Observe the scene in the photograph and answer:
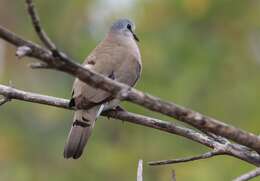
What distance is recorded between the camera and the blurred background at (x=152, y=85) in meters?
8.74

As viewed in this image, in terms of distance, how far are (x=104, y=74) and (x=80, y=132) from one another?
0.46m

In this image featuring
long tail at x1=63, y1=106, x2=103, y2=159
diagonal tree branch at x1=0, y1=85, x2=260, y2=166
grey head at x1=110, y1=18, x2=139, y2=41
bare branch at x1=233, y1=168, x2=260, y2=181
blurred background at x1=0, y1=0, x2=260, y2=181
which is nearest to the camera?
bare branch at x1=233, y1=168, x2=260, y2=181

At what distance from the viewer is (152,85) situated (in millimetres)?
8789

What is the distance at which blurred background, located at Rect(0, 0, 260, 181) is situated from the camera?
344 inches

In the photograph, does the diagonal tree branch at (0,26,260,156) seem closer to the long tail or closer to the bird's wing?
the bird's wing

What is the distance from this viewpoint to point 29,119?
961 centimetres

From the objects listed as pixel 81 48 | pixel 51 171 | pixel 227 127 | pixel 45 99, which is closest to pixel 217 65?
pixel 81 48

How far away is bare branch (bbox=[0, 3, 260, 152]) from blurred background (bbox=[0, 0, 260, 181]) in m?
5.84

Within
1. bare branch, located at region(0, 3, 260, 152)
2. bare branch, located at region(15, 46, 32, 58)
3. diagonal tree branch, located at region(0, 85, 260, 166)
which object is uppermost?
diagonal tree branch, located at region(0, 85, 260, 166)

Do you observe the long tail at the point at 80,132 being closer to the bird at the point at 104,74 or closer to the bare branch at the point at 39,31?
the bird at the point at 104,74

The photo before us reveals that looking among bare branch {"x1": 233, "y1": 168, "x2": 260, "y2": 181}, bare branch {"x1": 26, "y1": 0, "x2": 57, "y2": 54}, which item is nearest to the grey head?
bare branch {"x1": 233, "y1": 168, "x2": 260, "y2": 181}

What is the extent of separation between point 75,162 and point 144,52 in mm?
1444

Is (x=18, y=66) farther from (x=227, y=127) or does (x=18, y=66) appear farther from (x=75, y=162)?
(x=227, y=127)

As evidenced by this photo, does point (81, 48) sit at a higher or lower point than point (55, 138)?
higher
